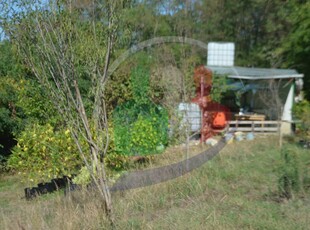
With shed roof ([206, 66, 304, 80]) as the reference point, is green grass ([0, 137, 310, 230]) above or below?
below

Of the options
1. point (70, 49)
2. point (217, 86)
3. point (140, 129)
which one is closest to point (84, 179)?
point (70, 49)

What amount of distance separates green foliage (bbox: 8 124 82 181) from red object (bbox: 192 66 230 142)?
608 centimetres

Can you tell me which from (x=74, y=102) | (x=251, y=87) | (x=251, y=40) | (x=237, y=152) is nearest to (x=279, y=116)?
(x=251, y=87)

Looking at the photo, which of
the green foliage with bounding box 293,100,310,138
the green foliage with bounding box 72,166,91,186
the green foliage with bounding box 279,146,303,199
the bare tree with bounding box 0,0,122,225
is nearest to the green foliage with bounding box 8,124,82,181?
the green foliage with bounding box 72,166,91,186

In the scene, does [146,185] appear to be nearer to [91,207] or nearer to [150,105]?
[91,207]

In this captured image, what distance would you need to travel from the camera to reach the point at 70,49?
445 cm

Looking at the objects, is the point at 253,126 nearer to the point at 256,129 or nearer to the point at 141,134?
the point at 256,129

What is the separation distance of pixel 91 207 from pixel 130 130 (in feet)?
16.2

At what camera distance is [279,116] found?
14453 millimetres

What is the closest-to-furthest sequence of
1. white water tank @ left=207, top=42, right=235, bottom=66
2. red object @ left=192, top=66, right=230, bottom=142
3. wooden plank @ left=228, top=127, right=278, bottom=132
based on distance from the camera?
red object @ left=192, top=66, right=230, bottom=142 < wooden plank @ left=228, top=127, right=278, bottom=132 < white water tank @ left=207, top=42, right=235, bottom=66

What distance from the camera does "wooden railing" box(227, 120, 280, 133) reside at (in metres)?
15.1

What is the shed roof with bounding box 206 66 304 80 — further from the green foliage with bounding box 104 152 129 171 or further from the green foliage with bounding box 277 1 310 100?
the green foliage with bounding box 104 152 129 171

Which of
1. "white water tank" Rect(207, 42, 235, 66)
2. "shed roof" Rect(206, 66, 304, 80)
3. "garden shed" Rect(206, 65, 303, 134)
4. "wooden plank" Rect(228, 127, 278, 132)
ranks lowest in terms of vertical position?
"wooden plank" Rect(228, 127, 278, 132)

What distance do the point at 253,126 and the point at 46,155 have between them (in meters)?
9.10
